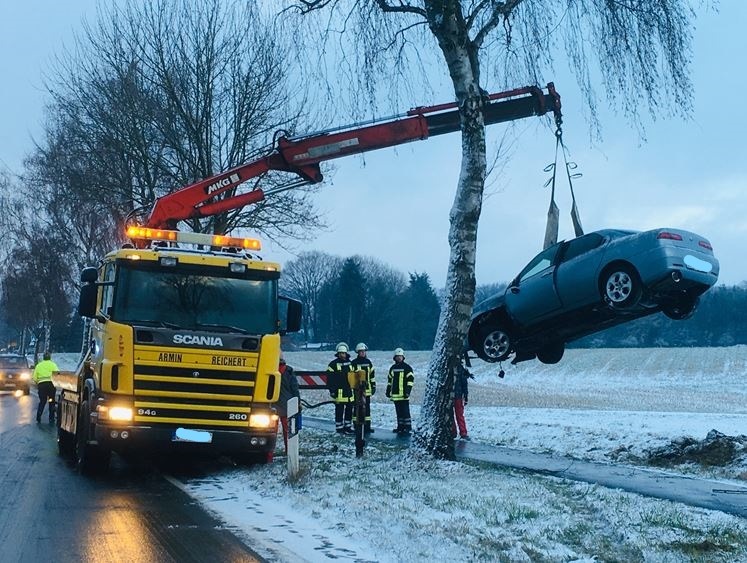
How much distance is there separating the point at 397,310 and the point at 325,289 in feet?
35.9

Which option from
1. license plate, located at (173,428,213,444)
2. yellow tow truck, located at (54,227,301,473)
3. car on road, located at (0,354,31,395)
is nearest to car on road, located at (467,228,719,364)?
yellow tow truck, located at (54,227,301,473)

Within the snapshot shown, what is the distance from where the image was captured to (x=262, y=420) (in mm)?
10820

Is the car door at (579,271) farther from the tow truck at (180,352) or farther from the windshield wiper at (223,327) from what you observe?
the windshield wiper at (223,327)

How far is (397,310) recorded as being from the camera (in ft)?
302

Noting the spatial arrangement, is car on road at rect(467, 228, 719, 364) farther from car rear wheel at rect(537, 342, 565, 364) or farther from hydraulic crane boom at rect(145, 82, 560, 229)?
hydraulic crane boom at rect(145, 82, 560, 229)

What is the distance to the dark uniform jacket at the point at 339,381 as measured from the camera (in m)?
15.7

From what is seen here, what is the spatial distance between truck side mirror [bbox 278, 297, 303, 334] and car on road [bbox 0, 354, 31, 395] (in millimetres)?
28099

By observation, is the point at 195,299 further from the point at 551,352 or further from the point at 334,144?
the point at 551,352

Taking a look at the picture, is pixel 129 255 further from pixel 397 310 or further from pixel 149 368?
pixel 397 310

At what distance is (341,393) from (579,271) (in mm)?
5959

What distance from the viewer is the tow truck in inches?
406

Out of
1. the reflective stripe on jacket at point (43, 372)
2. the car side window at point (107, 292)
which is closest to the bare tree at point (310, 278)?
the reflective stripe on jacket at point (43, 372)

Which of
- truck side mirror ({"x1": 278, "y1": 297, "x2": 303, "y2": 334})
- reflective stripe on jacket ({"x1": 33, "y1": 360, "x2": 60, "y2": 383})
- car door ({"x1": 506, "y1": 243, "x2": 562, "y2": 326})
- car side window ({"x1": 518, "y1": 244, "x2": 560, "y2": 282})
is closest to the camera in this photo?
truck side mirror ({"x1": 278, "y1": 297, "x2": 303, "y2": 334})

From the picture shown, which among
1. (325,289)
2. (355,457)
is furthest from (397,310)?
(355,457)
